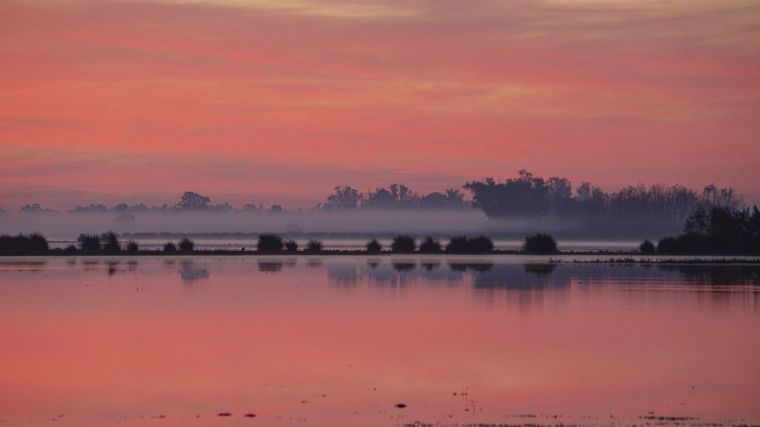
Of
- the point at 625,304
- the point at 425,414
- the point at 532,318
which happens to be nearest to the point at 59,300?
the point at 532,318

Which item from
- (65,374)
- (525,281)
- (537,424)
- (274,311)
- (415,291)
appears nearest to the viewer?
(537,424)

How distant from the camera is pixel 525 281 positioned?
47375mm

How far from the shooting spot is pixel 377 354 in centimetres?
2364

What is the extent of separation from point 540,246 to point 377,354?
64754 mm

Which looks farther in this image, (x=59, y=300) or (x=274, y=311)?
(x=59, y=300)

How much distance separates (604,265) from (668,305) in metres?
29.5

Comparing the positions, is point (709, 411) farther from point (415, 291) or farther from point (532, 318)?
point (415, 291)

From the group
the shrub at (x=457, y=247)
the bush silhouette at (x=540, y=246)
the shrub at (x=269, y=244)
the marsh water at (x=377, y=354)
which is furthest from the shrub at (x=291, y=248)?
the marsh water at (x=377, y=354)

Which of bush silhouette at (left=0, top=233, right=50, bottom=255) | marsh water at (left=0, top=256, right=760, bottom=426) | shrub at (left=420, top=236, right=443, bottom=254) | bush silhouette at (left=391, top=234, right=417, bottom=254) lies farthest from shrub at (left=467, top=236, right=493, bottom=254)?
marsh water at (left=0, top=256, right=760, bottom=426)

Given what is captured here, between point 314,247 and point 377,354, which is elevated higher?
point 314,247

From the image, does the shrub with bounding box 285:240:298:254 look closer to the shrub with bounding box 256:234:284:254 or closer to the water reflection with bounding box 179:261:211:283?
the shrub with bounding box 256:234:284:254

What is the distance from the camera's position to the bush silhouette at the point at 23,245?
81.4m

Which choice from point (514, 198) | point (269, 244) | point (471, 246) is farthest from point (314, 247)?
point (514, 198)

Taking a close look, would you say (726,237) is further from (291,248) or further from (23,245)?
(23,245)
